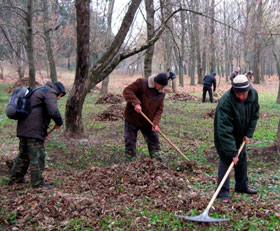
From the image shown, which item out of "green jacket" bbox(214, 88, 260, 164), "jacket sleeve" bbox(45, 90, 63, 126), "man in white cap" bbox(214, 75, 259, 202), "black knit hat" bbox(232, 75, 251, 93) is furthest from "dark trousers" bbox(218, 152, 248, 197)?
"jacket sleeve" bbox(45, 90, 63, 126)

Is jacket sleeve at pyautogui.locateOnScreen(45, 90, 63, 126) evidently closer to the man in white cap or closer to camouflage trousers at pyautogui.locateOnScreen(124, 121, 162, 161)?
camouflage trousers at pyautogui.locateOnScreen(124, 121, 162, 161)

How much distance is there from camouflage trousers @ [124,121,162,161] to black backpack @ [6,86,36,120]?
201 cm

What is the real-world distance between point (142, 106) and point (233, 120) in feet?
6.96

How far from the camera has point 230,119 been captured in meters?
4.23

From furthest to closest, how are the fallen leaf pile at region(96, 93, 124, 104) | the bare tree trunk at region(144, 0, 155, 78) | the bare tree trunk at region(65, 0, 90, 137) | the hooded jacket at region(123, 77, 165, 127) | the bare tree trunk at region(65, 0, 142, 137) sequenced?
the fallen leaf pile at region(96, 93, 124, 104), the bare tree trunk at region(144, 0, 155, 78), the bare tree trunk at region(65, 0, 142, 137), the bare tree trunk at region(65, 0, 90, 137), the hooded jacket at region(123, 77, 165, 127)

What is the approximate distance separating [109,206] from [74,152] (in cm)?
340

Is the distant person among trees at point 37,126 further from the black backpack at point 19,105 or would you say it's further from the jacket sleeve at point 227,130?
the jacket sleeve at point 227,130

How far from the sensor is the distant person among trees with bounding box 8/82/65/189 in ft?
15.8

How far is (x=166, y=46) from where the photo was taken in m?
21.5

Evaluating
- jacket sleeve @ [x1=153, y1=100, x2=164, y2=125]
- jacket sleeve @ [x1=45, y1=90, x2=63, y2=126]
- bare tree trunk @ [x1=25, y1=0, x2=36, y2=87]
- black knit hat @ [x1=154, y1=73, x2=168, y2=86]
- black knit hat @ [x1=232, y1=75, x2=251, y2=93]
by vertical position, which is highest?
bare tree trunk @ [x1=25, y1=0, x2=36, y2=87]

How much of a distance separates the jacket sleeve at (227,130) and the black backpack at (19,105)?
2912 millimetres

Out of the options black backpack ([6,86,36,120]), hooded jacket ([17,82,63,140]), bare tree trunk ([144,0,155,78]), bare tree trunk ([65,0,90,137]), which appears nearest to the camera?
black backpack ([6,86,36,120])

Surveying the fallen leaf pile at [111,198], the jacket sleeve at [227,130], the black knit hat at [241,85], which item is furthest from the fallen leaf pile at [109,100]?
the black knit hat at [241,85]

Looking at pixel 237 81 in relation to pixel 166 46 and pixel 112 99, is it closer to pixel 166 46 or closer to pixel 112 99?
pixel 112 99
